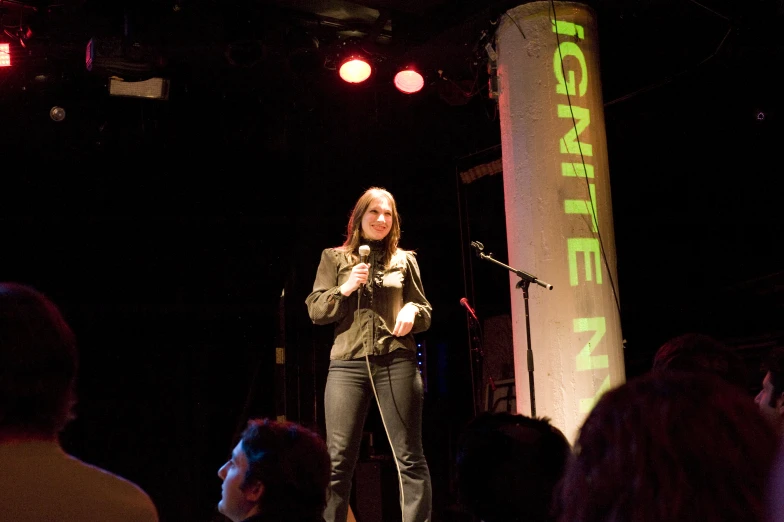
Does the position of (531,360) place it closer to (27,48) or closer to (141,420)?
(141,420)

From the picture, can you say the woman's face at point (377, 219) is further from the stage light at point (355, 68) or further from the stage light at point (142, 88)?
the stage light at point (142, 88)

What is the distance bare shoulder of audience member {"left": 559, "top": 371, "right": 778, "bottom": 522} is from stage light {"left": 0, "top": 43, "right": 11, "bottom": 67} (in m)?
5.87

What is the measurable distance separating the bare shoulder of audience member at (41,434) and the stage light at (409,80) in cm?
546

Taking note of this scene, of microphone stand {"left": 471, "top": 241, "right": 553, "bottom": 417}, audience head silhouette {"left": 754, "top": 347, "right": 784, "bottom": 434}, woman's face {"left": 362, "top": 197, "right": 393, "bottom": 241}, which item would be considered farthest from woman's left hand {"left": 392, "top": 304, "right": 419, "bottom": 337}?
audience head silhouette {"left": 754, "top": 347, "right": 784, "bottom": 434}

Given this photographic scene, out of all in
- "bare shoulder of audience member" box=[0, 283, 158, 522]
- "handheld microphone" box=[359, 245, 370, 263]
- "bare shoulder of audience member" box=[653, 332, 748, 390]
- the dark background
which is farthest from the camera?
the dark background

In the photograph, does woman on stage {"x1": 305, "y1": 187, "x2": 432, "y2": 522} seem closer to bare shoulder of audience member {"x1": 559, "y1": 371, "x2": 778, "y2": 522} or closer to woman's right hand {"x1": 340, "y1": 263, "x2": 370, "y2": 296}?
woman's right hand {"x1": 340, "y1": 263, "x2": 370, "y2": 296}

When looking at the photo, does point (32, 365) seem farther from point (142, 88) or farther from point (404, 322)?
point (142, 88)

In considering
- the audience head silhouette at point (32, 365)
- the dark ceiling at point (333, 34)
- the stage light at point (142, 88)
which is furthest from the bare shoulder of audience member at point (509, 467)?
the stage light at point (142, 88)

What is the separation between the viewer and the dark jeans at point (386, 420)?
379 centimetres

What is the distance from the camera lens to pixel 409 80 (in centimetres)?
657

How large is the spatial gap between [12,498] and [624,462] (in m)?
0.97

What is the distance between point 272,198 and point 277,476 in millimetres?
5568

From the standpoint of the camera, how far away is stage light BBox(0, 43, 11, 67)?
5672 mm

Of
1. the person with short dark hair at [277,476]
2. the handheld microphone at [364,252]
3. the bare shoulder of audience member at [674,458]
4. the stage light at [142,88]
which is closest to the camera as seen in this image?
the bare shoulder of audience member at [674,458]
